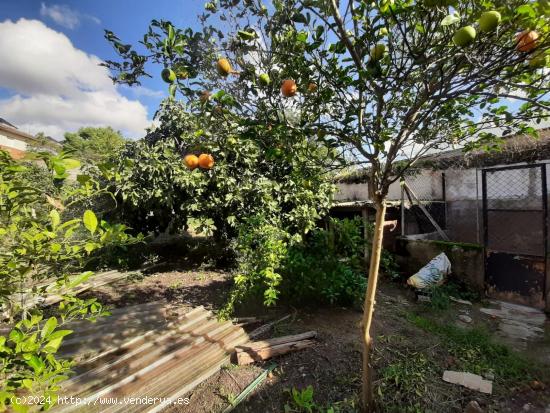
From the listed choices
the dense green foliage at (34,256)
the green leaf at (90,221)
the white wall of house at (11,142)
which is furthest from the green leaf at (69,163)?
the white wall of house at (11,142)

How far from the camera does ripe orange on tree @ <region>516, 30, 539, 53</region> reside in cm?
134

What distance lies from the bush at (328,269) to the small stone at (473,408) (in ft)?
5.81

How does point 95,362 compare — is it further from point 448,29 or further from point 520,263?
point 520,263

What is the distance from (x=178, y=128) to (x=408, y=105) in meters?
5.80

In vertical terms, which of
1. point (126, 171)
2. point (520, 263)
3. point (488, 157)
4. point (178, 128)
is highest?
point (178, 128)

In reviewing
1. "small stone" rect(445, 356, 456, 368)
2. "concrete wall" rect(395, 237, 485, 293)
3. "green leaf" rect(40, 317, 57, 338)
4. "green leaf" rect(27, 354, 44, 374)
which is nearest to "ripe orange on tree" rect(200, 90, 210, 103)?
"green leaf" rect(40, 317, 57, 338)

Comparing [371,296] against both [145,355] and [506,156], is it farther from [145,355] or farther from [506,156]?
[506,156]

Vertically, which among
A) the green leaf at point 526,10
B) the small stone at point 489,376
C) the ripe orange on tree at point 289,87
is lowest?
the small stone at point 489,376

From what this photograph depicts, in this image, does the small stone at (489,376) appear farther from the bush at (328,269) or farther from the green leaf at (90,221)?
the green leaf at (90,221)

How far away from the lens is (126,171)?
18.7ft

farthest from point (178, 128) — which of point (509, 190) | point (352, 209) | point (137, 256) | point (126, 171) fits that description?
point (509, 190)

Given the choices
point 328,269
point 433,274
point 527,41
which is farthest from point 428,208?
point 527,41

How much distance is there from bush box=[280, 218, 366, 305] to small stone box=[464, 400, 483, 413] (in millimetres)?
1770

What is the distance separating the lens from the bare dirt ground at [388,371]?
2.51m
